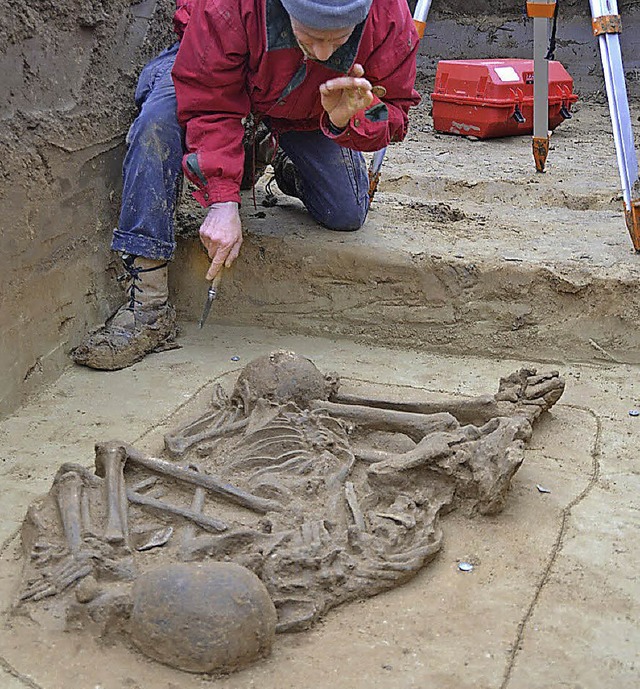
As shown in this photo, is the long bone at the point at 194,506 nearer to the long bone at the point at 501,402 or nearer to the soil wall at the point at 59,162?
the long bone at the point at 501,402

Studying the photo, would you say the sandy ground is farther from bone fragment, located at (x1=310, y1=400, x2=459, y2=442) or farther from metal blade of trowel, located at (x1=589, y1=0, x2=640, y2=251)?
metal blade of trowel, located at (x1=589, y1=0, x2=640, y2=251)

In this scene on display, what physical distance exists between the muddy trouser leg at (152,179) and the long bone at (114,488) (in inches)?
43.5

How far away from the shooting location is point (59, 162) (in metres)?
3.03

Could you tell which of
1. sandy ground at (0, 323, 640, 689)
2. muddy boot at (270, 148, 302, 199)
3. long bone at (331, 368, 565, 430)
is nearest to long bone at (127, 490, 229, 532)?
sandy ground at (0, 323, 640, 689)

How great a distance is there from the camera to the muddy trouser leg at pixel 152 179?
3.16 m

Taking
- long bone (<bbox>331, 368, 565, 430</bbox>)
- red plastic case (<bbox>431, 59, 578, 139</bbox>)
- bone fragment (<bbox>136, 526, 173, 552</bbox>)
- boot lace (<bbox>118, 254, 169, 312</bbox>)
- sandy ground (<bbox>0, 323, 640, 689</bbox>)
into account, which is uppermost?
red plastic case (<bbox>431, 59, 578, 139</bbox>)

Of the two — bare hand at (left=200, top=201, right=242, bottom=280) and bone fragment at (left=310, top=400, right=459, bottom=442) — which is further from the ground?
bare hand at (left=200, top=201, right=242, bottom=280)

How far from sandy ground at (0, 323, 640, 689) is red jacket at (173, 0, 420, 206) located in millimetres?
735

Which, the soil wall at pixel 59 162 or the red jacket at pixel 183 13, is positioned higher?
the red jacket at pixel 183 13

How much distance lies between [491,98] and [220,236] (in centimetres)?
A: 361

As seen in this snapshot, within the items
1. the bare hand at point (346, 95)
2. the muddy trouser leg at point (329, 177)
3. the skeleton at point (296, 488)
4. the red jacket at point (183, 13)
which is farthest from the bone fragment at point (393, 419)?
the red jacket at point (183, 13)

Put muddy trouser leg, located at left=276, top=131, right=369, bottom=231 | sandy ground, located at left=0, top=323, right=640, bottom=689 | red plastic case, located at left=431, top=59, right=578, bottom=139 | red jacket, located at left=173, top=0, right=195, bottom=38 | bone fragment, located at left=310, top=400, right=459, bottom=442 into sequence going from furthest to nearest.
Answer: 1. red plastic case, located at left=431, top=59, right=578, bottom=139
2. muddy trouser leg, located at left=276, top=131, right=369, bottom=231
3. red jacket, located at left=173, top=0, right=195, bottom=38
4. bone fragment, located at left=310, top=400, right=459, bottom=442
5. sandy ground, located at left=0, top=323, right=640, bottom=689

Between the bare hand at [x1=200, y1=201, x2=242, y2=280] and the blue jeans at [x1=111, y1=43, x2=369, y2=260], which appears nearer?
the bare hand at [x1=200, y1=201, x2=242, y2=280]

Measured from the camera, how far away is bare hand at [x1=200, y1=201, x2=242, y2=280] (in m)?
2.83
